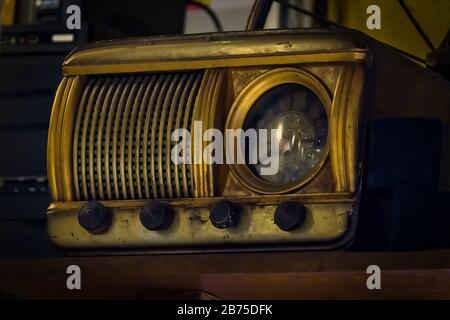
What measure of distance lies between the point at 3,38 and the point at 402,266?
2.37 feet

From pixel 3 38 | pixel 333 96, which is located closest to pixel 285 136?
pixel 333 96

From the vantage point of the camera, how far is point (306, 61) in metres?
1.07

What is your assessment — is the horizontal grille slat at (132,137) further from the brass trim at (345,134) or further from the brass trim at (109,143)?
the brass trim at (345,134)

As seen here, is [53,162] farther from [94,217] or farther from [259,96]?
[259,96]

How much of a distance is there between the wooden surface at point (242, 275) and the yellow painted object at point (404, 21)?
580 millimetres

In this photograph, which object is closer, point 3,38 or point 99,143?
point 99,143

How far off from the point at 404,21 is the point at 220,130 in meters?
0.60

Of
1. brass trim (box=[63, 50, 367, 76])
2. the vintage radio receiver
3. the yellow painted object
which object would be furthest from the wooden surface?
the yellow painted object

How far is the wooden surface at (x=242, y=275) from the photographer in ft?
3.16

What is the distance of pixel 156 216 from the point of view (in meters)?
1.06

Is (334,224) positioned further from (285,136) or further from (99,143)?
(99,143)

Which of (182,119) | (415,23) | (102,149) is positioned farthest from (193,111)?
(415,23)

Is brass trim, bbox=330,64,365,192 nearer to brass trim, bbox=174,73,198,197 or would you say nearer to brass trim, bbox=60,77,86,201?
brass trim, bbox=174,73,198,197
